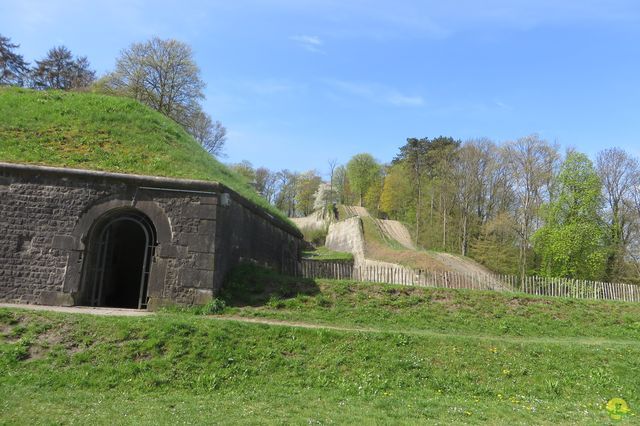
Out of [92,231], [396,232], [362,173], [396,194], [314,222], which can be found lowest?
[92,231]

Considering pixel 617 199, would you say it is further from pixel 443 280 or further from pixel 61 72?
pixel 61 72

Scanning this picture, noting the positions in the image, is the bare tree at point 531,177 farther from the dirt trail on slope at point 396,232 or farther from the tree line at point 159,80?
the tree line at point 159,80

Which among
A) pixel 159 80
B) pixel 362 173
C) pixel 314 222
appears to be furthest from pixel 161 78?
pixel 362 173

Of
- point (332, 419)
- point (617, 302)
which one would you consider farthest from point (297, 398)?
point (617, 302)

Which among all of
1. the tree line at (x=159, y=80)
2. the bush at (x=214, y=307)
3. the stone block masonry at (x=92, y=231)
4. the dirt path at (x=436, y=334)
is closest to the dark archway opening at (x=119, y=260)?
the stone block masonry at (x=92, y=231)

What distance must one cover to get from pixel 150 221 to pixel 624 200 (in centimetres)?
3283

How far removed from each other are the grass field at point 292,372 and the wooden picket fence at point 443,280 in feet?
14.3

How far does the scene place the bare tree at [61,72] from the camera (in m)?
40.2

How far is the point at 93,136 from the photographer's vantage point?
1644 centimetres

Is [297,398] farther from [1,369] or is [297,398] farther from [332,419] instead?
[1,369]

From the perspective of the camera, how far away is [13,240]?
509 inches

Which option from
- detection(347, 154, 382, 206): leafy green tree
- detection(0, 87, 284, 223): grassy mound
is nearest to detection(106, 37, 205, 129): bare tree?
detection(0, 87, 284, 223): grassy mound

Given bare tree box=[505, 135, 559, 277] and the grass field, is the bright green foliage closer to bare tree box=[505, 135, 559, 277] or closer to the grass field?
bare tree box=[505, 135, 559, 277]

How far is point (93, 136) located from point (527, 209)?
29829 mm
